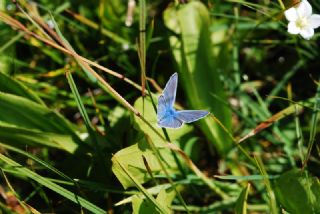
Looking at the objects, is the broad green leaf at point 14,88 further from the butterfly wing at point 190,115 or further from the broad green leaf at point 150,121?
the butterfly wing at point 190,115

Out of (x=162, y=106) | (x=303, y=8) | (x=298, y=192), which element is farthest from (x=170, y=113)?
(x=303, y=8)

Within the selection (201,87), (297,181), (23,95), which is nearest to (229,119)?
(201,87)

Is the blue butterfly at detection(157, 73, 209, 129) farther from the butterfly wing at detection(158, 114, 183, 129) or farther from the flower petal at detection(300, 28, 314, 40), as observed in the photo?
the flower petal at detection(300, 28, 314, 40)

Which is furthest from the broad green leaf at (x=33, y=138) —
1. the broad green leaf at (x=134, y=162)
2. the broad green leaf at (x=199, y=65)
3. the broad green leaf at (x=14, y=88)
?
the broad green leaf at (x=199, y=65)

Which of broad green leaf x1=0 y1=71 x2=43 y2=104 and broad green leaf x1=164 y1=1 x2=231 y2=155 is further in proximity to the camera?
broad green leaf x1=164 y1=1 x2=231 y2=155

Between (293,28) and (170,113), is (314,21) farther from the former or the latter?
(170,113)

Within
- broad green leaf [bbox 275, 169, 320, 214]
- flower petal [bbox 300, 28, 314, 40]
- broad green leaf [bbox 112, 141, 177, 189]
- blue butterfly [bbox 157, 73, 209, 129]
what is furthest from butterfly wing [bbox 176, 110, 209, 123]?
flower petal [bbox 300, 28, 314, 40]
